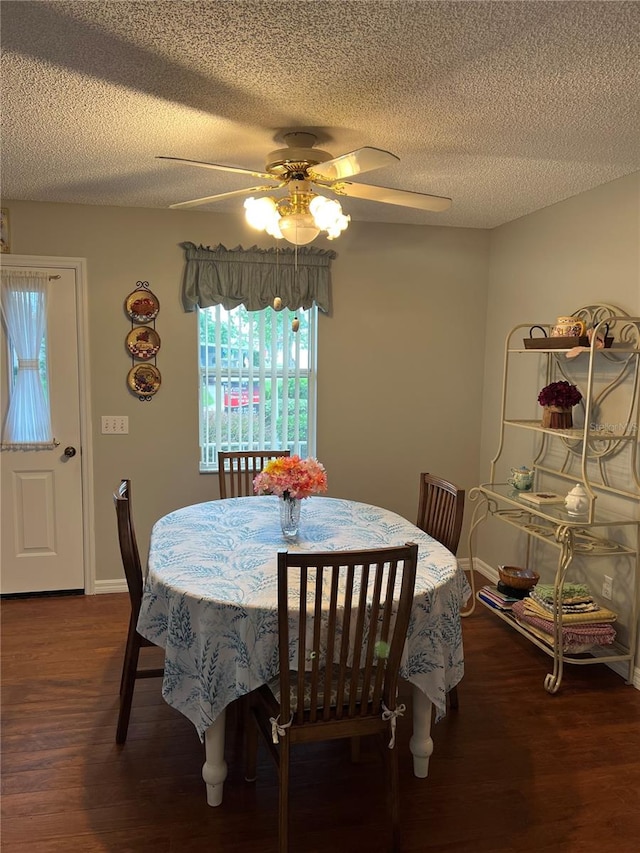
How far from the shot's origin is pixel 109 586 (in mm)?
3963

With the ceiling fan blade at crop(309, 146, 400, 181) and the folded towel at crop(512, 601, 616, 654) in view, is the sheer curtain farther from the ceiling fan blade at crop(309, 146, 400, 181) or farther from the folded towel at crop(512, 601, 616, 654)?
the folded towel at crop(512, 601, 616, 654)

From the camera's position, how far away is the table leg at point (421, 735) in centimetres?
216

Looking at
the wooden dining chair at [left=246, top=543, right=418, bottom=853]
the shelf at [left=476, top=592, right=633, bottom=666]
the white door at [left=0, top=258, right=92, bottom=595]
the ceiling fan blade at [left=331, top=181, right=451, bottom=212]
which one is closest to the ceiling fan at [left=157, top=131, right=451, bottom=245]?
the ceiling fan blade at [left=331, top=181, right=451, bottom=212]

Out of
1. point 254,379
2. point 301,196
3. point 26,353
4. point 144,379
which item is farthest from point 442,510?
point 26,353

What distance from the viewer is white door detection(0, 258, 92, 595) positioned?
3730 millimetres

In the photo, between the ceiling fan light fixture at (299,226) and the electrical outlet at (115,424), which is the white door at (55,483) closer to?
the electrical outlet at (115,424)

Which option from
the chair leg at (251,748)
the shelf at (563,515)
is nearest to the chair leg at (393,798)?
the chair leg at (251,748)

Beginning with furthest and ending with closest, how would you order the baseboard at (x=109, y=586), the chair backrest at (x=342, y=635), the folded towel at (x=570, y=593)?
the baseboard at (x=109, y=586) → the folded towel at (x=570, y=593) → the chair backrest at (x=342, y=635)

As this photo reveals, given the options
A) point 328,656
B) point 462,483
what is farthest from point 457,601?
point 462,483

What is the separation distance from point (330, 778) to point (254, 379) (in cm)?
246

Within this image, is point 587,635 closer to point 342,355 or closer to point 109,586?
point 342,355

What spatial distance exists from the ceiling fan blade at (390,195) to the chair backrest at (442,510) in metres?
1.20

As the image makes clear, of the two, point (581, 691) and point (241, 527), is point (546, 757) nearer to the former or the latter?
point (581, 691)

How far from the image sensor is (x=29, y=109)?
2254 mm
